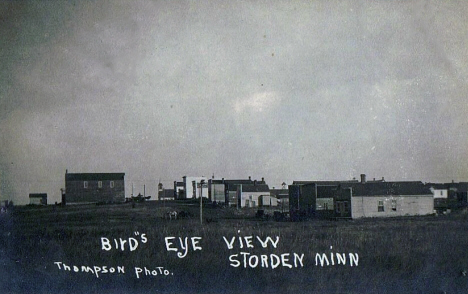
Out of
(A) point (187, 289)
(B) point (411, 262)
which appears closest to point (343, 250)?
(B) point (411, 262)

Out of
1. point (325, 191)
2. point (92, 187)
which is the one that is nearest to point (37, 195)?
point (92, 187)

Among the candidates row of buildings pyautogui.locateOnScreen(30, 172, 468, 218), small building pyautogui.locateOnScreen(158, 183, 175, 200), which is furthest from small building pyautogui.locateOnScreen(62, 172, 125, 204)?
row of buildings pyautogui.locateOnScreen(30, 172, 468, 218)

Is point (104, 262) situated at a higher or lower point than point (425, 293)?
higher

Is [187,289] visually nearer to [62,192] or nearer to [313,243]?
[313,243]

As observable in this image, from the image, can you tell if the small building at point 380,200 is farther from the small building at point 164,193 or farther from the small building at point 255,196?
the small building at point 164,193

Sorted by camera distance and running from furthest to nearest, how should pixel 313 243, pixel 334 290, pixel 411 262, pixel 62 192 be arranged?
pixel 62 192 → pixel 313 243 → pixel 411 262 → pixel 334 290

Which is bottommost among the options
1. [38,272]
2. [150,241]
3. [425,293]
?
[425,293]

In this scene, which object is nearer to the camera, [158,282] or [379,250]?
[158,282]

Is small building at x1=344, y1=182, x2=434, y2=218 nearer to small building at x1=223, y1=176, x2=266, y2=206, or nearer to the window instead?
the window
